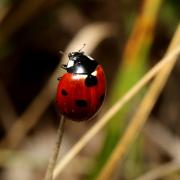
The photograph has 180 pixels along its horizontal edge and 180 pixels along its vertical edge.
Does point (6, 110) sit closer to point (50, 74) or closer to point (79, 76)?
point (50, 74)

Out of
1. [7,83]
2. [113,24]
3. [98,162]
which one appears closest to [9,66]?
[7,83]

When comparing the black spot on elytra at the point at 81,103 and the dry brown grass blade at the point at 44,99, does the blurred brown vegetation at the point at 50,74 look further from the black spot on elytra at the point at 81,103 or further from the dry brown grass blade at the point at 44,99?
Answer: the black spot on elytra at the point at 81,103

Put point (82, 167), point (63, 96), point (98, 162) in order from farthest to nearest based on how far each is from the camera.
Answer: point (82, 167)
point (98, 162)
point (63, 96)

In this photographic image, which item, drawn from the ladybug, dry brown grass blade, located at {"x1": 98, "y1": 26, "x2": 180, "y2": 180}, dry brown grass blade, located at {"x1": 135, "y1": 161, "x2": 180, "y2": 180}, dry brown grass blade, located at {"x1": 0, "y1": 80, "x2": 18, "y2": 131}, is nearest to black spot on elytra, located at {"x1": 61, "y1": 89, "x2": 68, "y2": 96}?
the ladybug

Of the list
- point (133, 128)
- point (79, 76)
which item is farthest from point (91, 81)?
point (133, 128)

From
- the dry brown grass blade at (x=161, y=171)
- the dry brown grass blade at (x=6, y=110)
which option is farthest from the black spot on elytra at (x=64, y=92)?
the dry brown grass blade at (x=6, y=110)

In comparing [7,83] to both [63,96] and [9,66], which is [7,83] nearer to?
[9,66]
